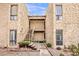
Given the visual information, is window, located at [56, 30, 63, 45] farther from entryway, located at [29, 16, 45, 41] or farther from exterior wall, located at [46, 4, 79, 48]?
entryway, located at [29, 16, 45, 41]

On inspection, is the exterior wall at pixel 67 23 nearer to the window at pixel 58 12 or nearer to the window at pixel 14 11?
the window at pixel 58 12

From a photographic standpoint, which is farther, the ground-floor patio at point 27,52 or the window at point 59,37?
the window at point 59,37

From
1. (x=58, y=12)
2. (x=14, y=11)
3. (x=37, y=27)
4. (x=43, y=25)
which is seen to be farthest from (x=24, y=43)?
(x=58, y=12)

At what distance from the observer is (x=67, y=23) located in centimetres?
492

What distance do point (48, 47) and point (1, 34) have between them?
972 millimetres

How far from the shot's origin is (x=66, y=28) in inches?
196

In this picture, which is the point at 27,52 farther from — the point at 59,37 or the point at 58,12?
the point at 58,12

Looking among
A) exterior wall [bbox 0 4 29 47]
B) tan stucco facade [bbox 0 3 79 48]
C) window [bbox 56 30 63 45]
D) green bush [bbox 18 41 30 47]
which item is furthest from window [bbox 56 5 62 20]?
green bush [bbox 18 41 30 47]

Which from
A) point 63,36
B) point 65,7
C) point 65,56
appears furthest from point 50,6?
point 65,56

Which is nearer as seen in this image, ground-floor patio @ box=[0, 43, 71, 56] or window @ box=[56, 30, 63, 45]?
ground-floor patio @ box=[0, 43, 71, 56]

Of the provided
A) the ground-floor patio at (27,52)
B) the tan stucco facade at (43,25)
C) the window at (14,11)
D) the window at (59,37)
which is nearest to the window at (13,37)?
the tan stucco facade at (43,25)

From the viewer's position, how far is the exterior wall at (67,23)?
4906 mm

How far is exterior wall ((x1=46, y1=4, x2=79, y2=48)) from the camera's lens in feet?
16.1

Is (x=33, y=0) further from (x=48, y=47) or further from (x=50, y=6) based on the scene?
(x=48, y=47)
